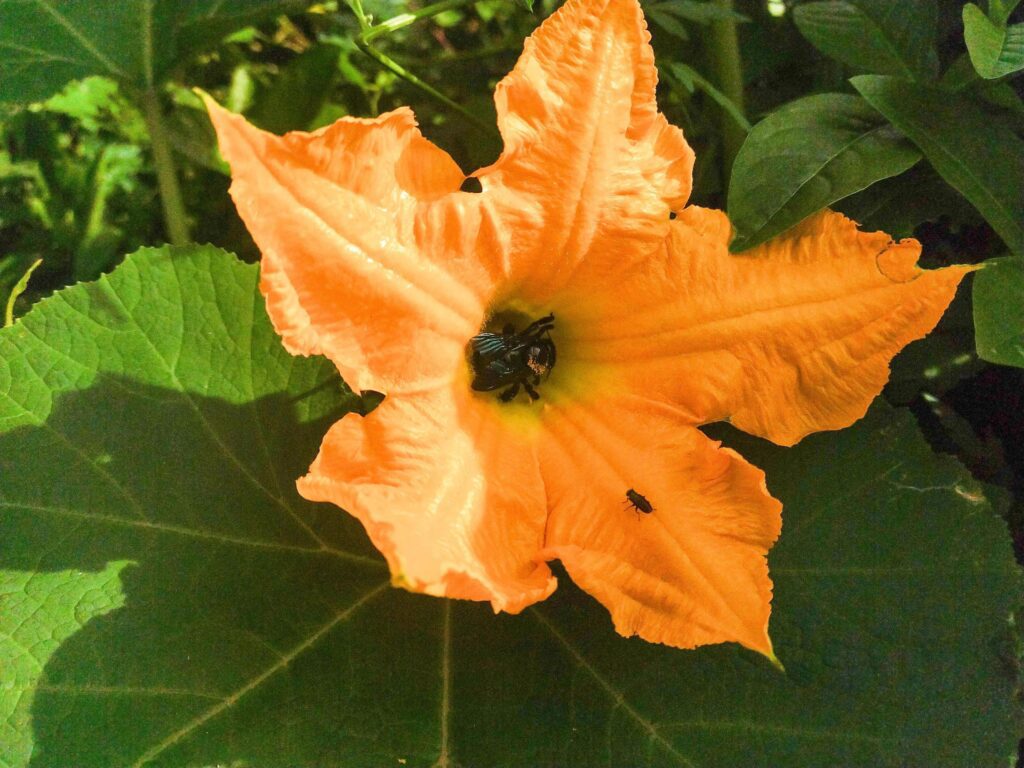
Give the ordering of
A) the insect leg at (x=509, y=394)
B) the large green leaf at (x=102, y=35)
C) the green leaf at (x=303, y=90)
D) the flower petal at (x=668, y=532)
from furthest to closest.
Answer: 1. the green leaf at (x=303, y=90)
2. the large green leaf at (x=102, y=35)
3. the insect leg at (x=509, y=394)
4. the flower petal at (x=668, y=532)

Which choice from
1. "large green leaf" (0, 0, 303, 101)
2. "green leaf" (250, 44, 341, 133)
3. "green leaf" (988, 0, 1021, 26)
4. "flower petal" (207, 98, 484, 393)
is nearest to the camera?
"flower petal" (207, 98, 484, 393)

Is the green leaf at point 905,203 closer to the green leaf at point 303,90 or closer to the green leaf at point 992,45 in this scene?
the green leaf at point 992,45

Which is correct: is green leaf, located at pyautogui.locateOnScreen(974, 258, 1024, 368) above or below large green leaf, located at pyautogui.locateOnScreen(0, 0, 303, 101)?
below

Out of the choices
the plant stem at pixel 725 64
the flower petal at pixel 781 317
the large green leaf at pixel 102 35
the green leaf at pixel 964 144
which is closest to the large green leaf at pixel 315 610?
the flower petal at pixel 781 317

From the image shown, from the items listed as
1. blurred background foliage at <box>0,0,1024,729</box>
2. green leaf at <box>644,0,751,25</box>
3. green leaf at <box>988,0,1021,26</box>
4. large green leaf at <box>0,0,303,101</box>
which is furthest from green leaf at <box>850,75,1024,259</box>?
large green leaf at <box>0,0,303,101</box>

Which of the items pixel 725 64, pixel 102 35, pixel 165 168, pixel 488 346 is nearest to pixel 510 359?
pixel 488 346

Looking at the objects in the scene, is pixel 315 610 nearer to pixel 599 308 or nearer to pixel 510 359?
pixel 510 359

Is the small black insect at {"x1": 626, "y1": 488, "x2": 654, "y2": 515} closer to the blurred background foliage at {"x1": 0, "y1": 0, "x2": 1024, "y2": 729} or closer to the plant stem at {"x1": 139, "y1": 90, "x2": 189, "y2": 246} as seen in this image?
the blurred background foliage at {"x1": 0, "y1": 0, "x2": 1024, "y2": 729}
